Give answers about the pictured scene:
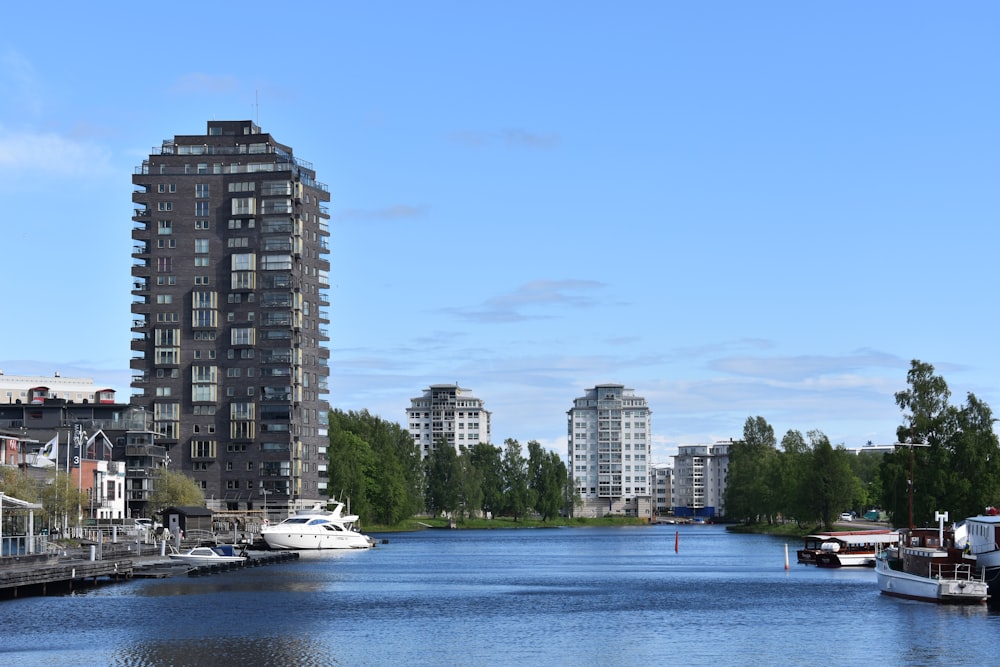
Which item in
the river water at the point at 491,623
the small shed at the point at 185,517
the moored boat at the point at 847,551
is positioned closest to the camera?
the river water at the point at 491,623

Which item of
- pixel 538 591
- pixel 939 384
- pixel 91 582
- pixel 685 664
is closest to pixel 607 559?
pixel 939 384

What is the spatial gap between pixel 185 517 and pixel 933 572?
118m

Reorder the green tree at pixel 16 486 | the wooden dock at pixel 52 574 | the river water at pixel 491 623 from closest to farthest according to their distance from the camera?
1. the river water at pixel 491 623
2. the wooden dock at pixel 52 574
3. the green tree at pixel 16 486

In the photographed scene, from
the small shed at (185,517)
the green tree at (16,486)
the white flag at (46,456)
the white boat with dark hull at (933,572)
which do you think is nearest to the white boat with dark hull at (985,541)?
the white boat with dark hull at (933,572)

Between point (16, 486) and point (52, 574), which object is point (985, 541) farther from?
point (16, 486)

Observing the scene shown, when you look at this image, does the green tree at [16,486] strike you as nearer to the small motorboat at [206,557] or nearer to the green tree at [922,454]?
the small motorboat at [206,557]

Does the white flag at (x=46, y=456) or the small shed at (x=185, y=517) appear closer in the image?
the white flag at (x=46, y=456)

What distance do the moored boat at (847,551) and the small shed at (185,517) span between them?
279 feet

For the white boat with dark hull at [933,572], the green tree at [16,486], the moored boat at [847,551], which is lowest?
the moored boat at [847,551]

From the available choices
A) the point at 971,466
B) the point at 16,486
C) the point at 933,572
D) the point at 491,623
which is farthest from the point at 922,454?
the point at 16,486

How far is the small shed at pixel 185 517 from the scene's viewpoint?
609ft

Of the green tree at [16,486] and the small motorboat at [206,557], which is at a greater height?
the green tree at [16,486]

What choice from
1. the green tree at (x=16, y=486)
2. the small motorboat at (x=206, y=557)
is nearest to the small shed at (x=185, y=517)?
the small motorboat at (x=206, y=557)

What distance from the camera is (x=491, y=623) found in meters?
89.8
